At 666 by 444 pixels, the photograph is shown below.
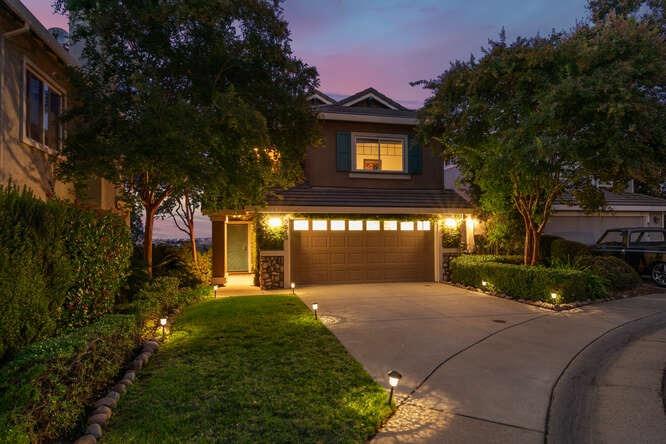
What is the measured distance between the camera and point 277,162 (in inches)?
394

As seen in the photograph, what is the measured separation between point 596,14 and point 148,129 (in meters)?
28.0

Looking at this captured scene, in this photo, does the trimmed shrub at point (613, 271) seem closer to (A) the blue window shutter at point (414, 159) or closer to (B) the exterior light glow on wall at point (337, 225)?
(A) the blue window shutter at point (414, 159)

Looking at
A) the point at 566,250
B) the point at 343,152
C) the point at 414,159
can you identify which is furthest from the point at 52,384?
the point at 566,250

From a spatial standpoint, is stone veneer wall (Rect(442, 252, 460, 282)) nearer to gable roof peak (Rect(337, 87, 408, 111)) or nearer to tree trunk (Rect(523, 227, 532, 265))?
tree trunk (Rect(523, 227, 532, 265))

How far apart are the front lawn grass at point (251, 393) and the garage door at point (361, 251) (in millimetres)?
6409

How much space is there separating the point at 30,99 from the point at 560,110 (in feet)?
35.4

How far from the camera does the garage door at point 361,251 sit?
45.0 feet

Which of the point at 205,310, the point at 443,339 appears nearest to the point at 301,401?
the point at 443,339

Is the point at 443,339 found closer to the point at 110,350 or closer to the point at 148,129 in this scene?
the point at 110,350

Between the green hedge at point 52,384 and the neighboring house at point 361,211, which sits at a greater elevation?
the neighboring house at point 361,211

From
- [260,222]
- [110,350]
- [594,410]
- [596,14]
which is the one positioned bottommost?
[594,410]

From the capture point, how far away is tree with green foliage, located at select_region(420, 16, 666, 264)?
8.75 metres

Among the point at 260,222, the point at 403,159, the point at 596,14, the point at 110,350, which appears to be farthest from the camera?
the point at 596,14

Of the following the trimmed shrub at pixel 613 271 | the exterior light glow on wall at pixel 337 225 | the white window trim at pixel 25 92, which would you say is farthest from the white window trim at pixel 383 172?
the white window trim at pixel 25 92
